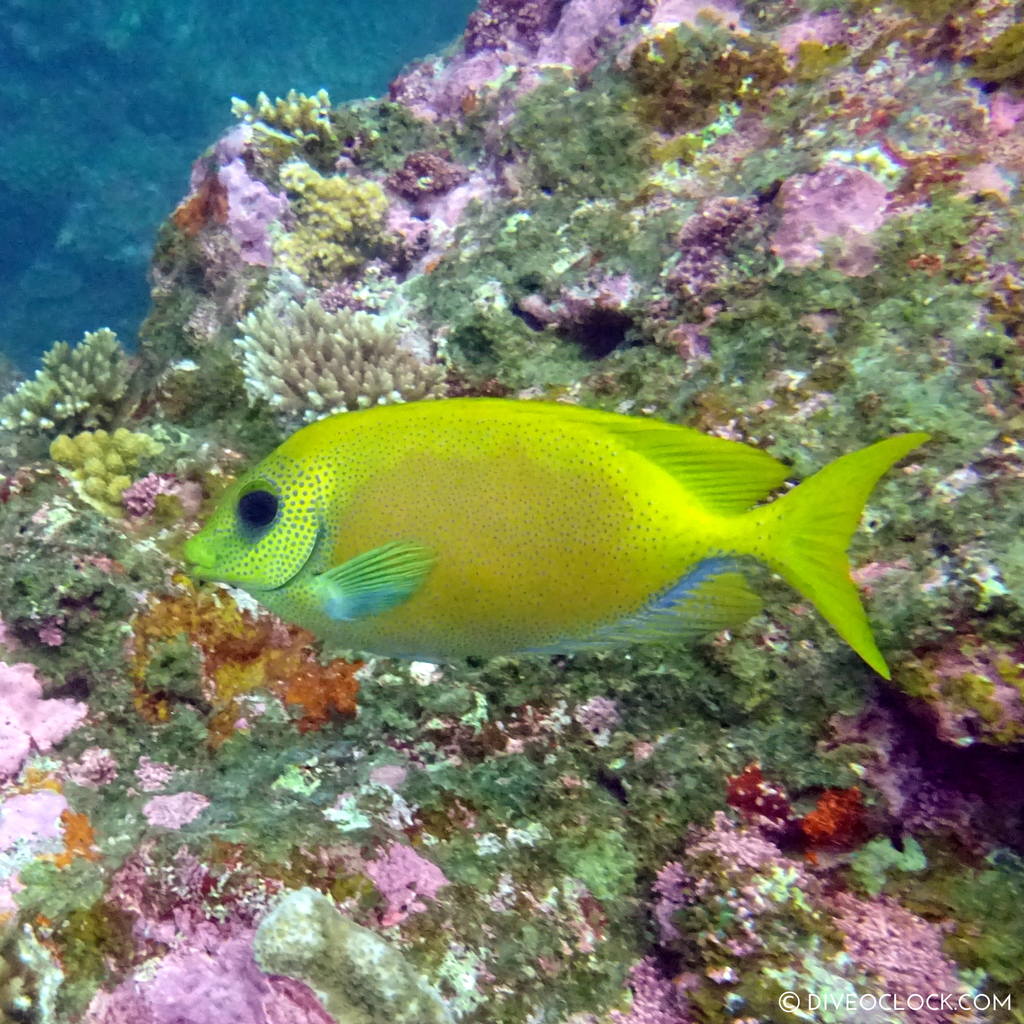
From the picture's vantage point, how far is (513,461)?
1763mm

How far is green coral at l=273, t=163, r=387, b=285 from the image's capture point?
5.97 meters

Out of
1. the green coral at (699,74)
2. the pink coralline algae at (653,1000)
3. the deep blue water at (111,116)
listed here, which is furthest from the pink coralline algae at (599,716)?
Result: the deep blue water at (111,116)

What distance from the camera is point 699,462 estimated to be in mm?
1761

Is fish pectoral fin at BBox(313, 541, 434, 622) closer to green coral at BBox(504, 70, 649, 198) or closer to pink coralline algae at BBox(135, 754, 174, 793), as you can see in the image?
pink coralline algae at BBox(135, 754, 174, 793)

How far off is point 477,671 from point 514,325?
2.28m

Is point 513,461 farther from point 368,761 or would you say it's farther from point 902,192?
point 902,192

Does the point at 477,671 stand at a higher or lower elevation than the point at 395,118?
lower

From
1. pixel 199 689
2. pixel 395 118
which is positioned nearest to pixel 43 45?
pixel 395 118

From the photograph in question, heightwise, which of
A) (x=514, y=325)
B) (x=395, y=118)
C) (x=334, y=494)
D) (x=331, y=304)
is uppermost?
(x=395, y=118)

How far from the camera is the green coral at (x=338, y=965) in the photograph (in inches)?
76.8

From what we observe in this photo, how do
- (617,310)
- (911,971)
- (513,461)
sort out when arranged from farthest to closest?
(617,310), (911,971), (513,461)

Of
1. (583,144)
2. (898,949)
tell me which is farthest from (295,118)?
(898,949)

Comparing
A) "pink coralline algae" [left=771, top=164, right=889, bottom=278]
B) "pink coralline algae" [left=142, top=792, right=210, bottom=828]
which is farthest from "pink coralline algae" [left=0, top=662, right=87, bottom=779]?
"pink coralline algae" [left=771, top=164, right=889, bottom=278]

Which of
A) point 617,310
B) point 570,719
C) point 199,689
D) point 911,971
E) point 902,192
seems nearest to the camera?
point 911,971
